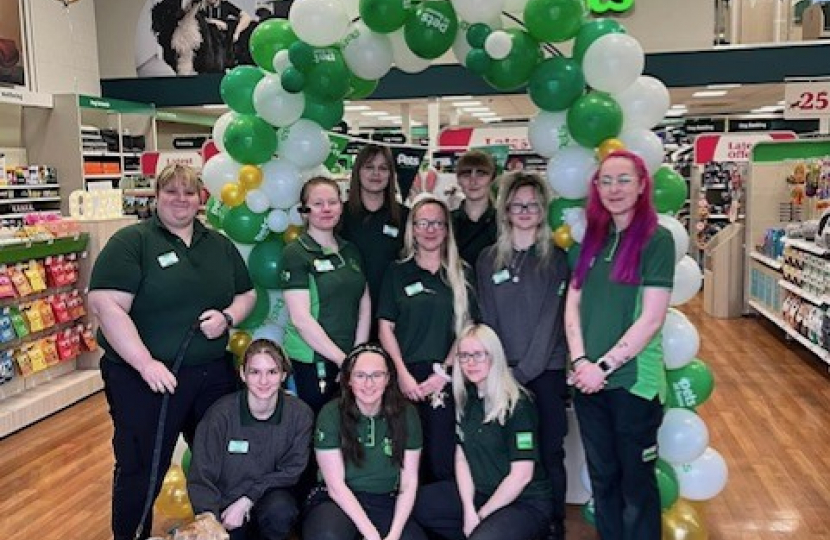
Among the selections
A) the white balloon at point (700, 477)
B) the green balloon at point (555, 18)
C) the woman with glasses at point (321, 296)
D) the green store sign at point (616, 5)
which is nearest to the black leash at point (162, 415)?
the woman with glasses at point (321, 296)

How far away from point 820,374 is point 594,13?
6.40m

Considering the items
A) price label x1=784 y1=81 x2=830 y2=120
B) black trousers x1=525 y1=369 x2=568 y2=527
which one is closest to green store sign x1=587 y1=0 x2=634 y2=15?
price label x1=784 y1=81 x2=830 y2=120

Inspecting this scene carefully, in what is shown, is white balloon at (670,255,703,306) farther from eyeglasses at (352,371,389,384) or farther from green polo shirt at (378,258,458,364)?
eyeglasses at (352,371,389,384)

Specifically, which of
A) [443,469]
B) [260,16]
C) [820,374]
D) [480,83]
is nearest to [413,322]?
[443,469]

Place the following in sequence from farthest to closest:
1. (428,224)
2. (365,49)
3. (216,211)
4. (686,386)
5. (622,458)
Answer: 1. (216,211)
2. (365,49)
3. (686,386)
4. (428,224)
5. (622,458)

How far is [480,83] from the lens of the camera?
36.4 ft

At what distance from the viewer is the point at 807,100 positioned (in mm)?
8641

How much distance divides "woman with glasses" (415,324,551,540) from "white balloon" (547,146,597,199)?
68 cm

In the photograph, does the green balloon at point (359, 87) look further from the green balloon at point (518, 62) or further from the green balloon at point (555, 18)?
the green balloon at point (555, 18)

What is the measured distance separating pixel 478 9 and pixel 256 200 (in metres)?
1.24

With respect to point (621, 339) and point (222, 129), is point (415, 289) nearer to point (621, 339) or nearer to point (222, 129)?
point (621, 339)

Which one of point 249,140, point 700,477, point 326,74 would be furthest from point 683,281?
point 249,140

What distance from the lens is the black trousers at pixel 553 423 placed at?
9.82ft

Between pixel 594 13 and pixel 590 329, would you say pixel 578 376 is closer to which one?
pixel 590 329
